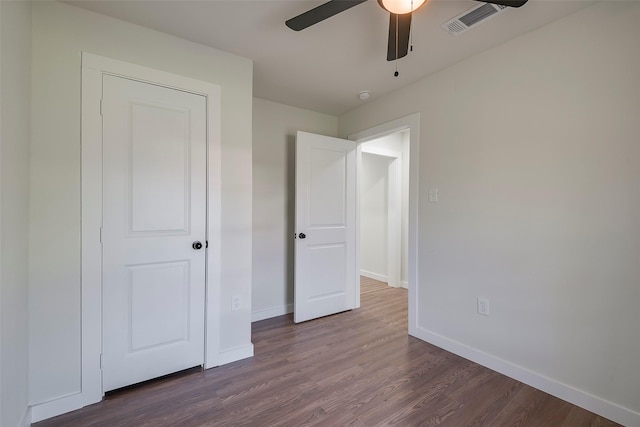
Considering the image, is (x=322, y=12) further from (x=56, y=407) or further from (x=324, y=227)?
(x=56, y=407)

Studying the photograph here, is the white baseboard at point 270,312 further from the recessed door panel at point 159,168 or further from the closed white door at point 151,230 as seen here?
the recessed door panel at point 159,168

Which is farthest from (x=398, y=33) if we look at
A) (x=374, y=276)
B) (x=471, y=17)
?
(x=374, y=276)

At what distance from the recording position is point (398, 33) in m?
1.59

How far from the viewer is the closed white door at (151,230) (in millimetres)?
1813

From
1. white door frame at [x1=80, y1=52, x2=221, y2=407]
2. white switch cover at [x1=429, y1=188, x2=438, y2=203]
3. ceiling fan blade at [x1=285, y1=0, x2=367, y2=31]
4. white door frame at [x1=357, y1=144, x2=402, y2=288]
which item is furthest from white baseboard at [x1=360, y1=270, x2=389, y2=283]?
ceiling fan blade at [x1=285, y1=0, x2=367, y2=31]

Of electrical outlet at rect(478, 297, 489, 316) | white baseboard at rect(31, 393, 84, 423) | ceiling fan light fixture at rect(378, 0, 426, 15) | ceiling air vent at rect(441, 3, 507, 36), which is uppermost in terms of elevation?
ceiling air vent at rect(441, 3, 507, 36)

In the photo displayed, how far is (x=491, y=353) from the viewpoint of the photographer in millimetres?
2160

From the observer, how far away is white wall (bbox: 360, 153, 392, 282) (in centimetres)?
480

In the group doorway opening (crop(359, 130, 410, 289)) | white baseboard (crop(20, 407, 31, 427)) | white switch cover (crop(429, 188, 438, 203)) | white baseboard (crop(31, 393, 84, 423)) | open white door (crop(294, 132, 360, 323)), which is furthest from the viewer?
doorway opening (crop(359, 130, 410, 289))

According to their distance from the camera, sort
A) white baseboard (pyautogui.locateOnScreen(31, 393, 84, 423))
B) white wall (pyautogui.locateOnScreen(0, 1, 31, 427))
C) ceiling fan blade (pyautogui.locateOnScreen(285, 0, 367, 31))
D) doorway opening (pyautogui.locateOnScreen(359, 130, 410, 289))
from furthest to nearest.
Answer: doorway opening (pyautogui.locateOnScreen(359, 130, 410, 289))
white baseboard (pyautogui.locateOnScreen(31, 393, 84, 423))
ceiling fan blade (pyautogui.locateOnScreen(285, 0, 367, 31))
white wall (pyautogui.locateOnScreen(0, 1, 31, 427))

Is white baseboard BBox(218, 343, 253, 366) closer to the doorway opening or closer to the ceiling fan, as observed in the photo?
the ceiling fan

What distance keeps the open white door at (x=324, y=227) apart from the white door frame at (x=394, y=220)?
4.21 feet

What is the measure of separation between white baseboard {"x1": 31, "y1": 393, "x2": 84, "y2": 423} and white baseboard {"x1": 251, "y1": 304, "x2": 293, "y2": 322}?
5.16 feet

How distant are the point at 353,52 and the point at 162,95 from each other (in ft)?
4.75
